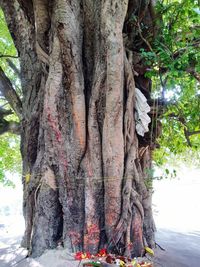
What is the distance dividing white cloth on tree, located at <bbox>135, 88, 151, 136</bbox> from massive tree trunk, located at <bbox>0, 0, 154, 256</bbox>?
0.09m

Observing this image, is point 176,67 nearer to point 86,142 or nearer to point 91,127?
point 91,127

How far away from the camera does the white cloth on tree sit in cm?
271

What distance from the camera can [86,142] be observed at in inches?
101

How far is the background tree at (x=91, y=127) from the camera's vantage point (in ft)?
7.79

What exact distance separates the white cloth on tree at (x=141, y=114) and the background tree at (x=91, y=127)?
7 centimetres

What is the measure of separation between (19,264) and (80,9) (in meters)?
2.85

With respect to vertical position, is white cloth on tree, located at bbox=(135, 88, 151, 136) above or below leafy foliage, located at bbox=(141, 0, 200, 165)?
below

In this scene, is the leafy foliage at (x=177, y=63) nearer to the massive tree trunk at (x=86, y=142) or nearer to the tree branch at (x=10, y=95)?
the massive tree trunk at (x=86, y=142)

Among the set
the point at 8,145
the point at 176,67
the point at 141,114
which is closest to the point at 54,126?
the point at 141,114

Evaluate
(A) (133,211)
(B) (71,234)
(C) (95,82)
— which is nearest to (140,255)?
(A) (133,211)

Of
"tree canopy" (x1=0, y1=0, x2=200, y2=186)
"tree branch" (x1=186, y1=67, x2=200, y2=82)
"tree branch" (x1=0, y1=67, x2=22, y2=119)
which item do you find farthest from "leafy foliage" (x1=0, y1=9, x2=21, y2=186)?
"tree branch" (x1=186, y1=67, x2=200, y2=82)

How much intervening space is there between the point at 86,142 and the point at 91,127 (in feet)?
0.57

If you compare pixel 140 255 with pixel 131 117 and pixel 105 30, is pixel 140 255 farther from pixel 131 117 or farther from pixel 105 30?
pixel 105 30

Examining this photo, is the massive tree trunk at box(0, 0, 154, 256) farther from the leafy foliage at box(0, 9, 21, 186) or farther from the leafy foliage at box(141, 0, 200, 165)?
the leafy foliage at box(0, 9, 21, 186)
